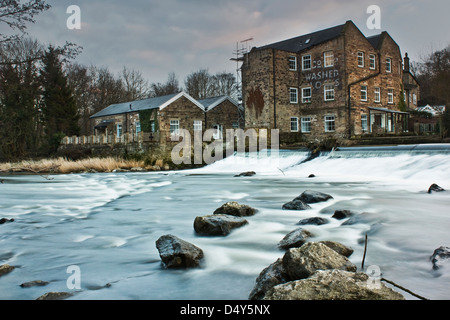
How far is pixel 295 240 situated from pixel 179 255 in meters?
1.58

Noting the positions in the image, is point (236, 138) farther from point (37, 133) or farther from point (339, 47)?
point (37, 133)

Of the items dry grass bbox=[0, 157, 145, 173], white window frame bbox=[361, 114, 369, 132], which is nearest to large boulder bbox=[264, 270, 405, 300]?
dry grass bbox=[0, 157, 145, 173]

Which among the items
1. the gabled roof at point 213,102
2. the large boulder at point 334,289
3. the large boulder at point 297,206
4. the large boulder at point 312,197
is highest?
the gabled roof at point 213,102

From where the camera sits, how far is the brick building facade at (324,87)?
33.0 meters

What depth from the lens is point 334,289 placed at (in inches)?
120

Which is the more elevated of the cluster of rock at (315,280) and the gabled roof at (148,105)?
the gabled roof at (148,105)

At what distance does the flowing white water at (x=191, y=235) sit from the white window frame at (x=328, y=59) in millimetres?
22368

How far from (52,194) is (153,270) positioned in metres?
8.88

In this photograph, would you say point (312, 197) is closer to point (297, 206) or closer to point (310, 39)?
point (297, 206)

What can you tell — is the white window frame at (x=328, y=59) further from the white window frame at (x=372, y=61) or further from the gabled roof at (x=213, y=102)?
the gabled roof at (x=213, y=102)

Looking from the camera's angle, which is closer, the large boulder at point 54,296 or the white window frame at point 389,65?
the large boulder at point 54,296

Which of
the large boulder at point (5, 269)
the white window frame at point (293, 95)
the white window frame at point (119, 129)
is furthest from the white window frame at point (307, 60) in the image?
the large boulder at point (5, 269)

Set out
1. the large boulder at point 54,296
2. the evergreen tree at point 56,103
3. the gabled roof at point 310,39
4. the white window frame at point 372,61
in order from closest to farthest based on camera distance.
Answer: the large boulder at point 54,296 → the gabled roof at point 310,39 → the white window frame at point 372,61 → the evergreen tree at point 56,103

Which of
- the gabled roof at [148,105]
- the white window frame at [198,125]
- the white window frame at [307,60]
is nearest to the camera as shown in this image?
the gabled roof at [148,105]
